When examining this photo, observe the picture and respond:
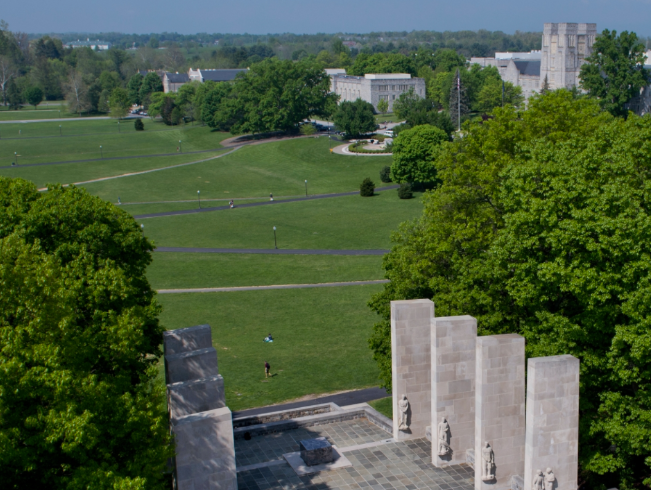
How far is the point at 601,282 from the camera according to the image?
25.0 meters

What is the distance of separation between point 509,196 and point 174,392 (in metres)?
14.7

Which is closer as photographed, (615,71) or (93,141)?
(615,71)

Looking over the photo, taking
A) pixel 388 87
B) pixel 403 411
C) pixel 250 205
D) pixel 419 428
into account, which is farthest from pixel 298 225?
pixel 388 87

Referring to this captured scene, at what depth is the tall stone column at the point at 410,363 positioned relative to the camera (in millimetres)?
28875

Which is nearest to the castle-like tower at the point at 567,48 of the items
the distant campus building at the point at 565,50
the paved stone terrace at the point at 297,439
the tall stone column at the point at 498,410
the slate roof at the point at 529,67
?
the distant campus building at the point at 565,50

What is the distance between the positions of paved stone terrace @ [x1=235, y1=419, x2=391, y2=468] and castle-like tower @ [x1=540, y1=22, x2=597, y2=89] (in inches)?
5897

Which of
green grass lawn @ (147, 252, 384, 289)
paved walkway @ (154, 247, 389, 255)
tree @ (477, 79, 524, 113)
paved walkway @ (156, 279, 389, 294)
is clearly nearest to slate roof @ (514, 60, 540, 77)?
tree @ (477, 79, 524, 113)

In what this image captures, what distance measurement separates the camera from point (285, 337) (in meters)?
50.0

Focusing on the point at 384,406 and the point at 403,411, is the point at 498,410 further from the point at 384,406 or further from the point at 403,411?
the point at 384,406

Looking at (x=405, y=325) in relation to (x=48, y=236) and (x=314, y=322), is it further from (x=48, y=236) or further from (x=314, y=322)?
(x=314, y=322)

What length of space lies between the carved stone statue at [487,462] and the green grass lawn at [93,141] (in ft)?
395

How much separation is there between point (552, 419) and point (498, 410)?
2.17 meters

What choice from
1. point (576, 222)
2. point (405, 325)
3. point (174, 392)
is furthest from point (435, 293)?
point (174, 392)

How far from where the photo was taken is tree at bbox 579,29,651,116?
119m
